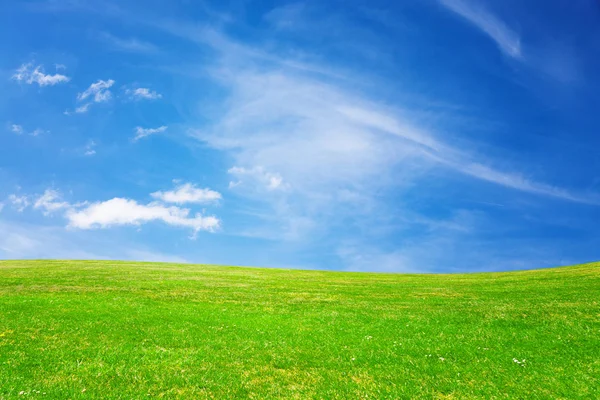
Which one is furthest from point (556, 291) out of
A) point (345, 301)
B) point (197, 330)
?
point (197, 330)

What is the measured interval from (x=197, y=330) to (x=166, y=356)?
202 inches

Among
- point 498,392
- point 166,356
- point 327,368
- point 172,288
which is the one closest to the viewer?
point 498,392

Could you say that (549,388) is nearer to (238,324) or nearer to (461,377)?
(461,377)

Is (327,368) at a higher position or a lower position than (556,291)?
lower

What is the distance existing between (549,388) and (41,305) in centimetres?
3253

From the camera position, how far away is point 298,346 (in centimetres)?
2148

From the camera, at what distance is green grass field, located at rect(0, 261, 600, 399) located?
15.9 meters

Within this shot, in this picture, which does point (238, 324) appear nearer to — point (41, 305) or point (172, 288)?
point (41, 305)

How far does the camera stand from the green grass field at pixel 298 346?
1594 centimetres

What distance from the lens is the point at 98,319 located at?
2659 cm

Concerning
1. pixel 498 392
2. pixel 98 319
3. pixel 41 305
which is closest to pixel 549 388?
pixel 498 392

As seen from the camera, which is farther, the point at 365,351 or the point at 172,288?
the point at 172,288

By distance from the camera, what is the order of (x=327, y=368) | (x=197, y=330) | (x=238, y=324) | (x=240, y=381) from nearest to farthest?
1. (x=240, y=381)
2. (x=327, y=368)
3. (x=197, y=330)
4. (x=238, y=324)

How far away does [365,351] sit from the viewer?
20703mm
